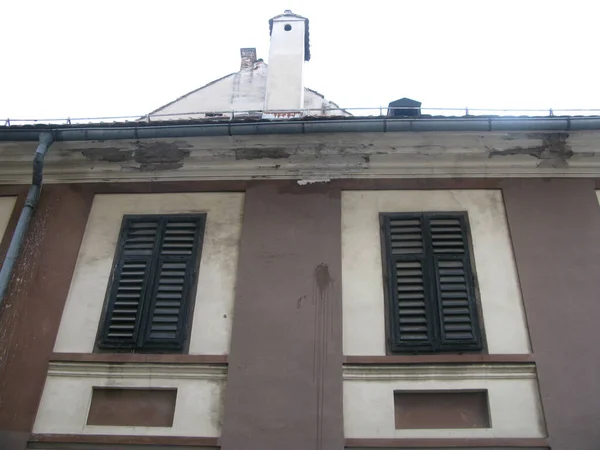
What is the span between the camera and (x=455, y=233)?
7344 millimetres

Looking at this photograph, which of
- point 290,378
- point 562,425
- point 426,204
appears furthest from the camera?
point 426,204

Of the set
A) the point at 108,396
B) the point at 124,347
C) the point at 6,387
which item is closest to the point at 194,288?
the point at 124,347

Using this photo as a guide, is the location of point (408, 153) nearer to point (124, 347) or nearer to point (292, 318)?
point (292, 318)

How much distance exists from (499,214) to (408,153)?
4.22 ft

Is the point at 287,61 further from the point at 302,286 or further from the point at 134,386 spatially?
the point at 134,386

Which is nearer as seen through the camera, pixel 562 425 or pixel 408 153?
pixel 562 425

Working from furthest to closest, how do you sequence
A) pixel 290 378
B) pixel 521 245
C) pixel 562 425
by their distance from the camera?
pixel 521 245 < pixel 290 378 < pixel 562 425

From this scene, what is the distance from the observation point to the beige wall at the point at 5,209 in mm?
7790

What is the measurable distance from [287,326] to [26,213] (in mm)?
3328

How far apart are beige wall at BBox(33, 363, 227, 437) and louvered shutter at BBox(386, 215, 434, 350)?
75.0 inches

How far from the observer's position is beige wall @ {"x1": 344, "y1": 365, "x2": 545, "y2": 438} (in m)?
6.06

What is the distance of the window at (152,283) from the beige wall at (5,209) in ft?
4.78

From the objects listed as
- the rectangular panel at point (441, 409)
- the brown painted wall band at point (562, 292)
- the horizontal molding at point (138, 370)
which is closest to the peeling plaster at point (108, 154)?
the horizontal molding at point (138, 370)

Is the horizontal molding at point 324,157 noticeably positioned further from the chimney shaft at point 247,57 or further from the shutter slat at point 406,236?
the chimney shaft at point 247,57
